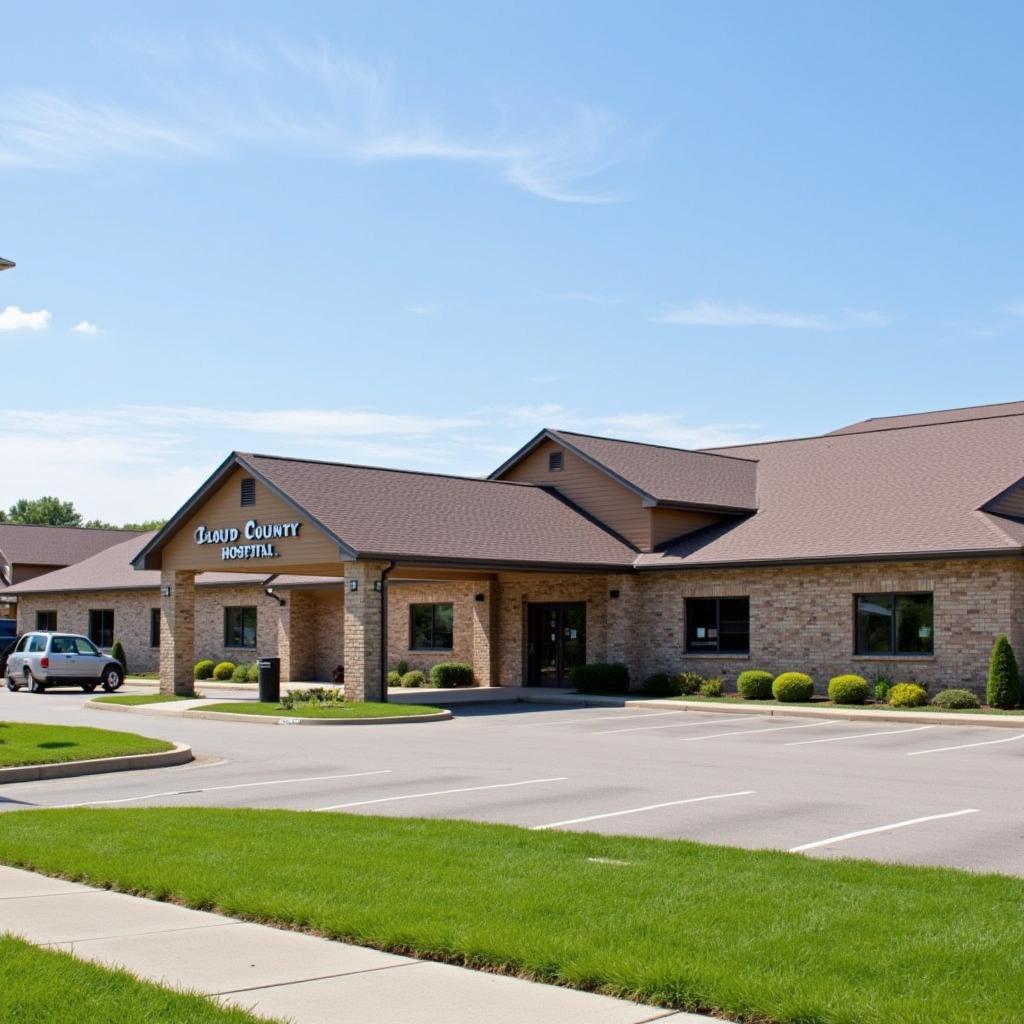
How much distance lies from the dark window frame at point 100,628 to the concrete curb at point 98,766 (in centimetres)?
3217

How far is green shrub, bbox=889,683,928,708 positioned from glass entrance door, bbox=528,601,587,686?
10.0 meters

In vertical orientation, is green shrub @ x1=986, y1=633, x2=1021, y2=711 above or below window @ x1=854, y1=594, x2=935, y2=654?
below

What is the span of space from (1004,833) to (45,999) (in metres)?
8.87

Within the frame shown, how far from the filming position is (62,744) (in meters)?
19.6

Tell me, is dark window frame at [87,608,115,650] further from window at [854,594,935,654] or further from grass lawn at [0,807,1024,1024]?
grass lawn at [0,807,1024,1024]

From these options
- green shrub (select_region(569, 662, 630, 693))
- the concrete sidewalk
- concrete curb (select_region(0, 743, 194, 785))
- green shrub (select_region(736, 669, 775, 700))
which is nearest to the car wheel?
green shrub (select_region(569, 662, 630, 693))

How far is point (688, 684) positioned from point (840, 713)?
591 centimetres

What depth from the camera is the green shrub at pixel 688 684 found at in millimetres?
33000

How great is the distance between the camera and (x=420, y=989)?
6773mm

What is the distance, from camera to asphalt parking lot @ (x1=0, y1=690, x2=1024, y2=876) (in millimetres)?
12406

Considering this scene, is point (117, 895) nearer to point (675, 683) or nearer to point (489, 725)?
point (489, 725)

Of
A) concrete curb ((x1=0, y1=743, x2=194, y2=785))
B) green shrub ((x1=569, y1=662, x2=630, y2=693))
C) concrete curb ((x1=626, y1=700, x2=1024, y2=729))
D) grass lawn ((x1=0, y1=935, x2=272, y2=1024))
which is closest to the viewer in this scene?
grass lawn ((x1=0, y1=935, x2=272, y2=1024))

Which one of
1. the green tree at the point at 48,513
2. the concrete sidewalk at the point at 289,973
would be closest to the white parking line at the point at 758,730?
the concrete sidewalk at the point at 289,973

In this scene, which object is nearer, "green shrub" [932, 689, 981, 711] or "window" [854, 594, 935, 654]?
"green shrub" [932, 689, 981, 711]
